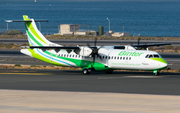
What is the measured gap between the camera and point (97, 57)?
123 ft

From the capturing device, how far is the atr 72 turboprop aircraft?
34.4m

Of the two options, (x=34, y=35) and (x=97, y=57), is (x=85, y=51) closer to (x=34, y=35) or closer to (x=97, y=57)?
(x=97, y=57)

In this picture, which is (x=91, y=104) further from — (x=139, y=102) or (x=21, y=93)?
(x=21, y=93)

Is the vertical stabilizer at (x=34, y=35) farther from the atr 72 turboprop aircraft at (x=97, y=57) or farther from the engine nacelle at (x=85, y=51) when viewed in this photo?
the engine nacelle at (x=85, y=51)

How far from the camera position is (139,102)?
20766mm

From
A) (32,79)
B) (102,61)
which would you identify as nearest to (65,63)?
(102,61)

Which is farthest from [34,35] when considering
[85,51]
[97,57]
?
[97,57]

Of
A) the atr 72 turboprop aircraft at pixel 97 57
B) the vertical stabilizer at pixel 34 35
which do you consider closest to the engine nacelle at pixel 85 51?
the atr 72 turboprop aircraft at pixel 97 57

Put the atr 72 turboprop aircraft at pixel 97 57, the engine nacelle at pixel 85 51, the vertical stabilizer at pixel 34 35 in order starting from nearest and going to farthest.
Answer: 1. the atr 72 turboprop aircraft at pixel 97 57
2. the engine nacelle at pixel 85 51
3. the vertical stabilizer at pixel 34 35

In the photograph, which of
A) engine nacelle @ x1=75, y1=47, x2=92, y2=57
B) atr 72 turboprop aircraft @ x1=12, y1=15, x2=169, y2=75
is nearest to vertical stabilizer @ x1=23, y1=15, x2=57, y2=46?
atr 72 turboprop aircraft @ x1=12, y1=15, x2=169, y2=75

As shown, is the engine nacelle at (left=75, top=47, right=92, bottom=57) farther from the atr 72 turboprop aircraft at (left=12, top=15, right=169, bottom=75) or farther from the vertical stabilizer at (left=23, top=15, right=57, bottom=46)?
the vertical stabilizer at (left=23, top=15, right=57, bottom=46)

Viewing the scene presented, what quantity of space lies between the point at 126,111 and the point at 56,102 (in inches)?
195

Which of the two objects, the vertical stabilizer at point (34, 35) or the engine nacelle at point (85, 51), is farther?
the vertical stabilizer at point (34, 35)

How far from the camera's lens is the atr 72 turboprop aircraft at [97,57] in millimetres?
34406
